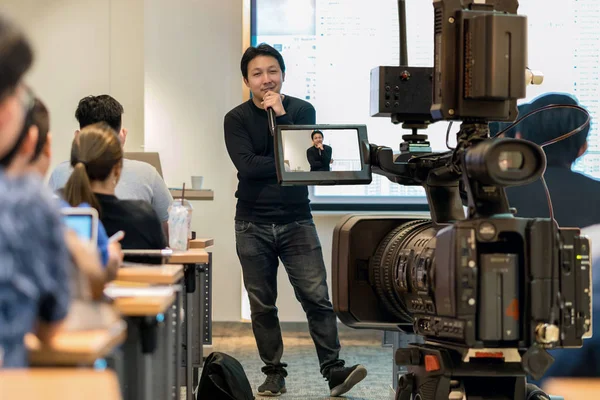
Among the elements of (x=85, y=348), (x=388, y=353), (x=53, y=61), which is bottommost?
(x=388, y=353)

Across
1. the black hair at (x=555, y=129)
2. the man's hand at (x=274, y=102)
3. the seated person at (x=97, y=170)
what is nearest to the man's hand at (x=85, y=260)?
the seated person at (x=97, y=170)

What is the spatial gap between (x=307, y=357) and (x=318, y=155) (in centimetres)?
196

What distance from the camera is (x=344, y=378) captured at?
386 centimetres

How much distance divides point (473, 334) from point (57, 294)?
121 centimetres

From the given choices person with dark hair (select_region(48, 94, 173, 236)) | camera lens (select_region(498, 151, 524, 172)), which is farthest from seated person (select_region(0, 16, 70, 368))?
Result: person with dark hair (select_region(48, 94, 173, 236))

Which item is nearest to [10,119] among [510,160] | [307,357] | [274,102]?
[510,160]

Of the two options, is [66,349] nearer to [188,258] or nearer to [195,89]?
[188,258]

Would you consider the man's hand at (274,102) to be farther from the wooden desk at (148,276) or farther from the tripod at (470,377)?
the wooden desk at (148,276)

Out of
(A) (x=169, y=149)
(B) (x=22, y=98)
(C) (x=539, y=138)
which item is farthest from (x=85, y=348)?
(A) (x=169, y=149)

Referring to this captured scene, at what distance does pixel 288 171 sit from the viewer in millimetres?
2820

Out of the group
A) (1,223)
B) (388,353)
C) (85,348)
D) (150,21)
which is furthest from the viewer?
(150,21)

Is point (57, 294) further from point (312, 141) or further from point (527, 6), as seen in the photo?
point (527, 6)

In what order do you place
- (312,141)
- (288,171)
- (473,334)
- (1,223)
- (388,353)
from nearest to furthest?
(1,223), (473,334), (288,171), (312,141), (388,353)

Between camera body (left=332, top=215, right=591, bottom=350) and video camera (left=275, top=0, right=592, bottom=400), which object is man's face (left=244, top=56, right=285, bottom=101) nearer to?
video camera (left=275, top=0, right=592, bottom=400)
